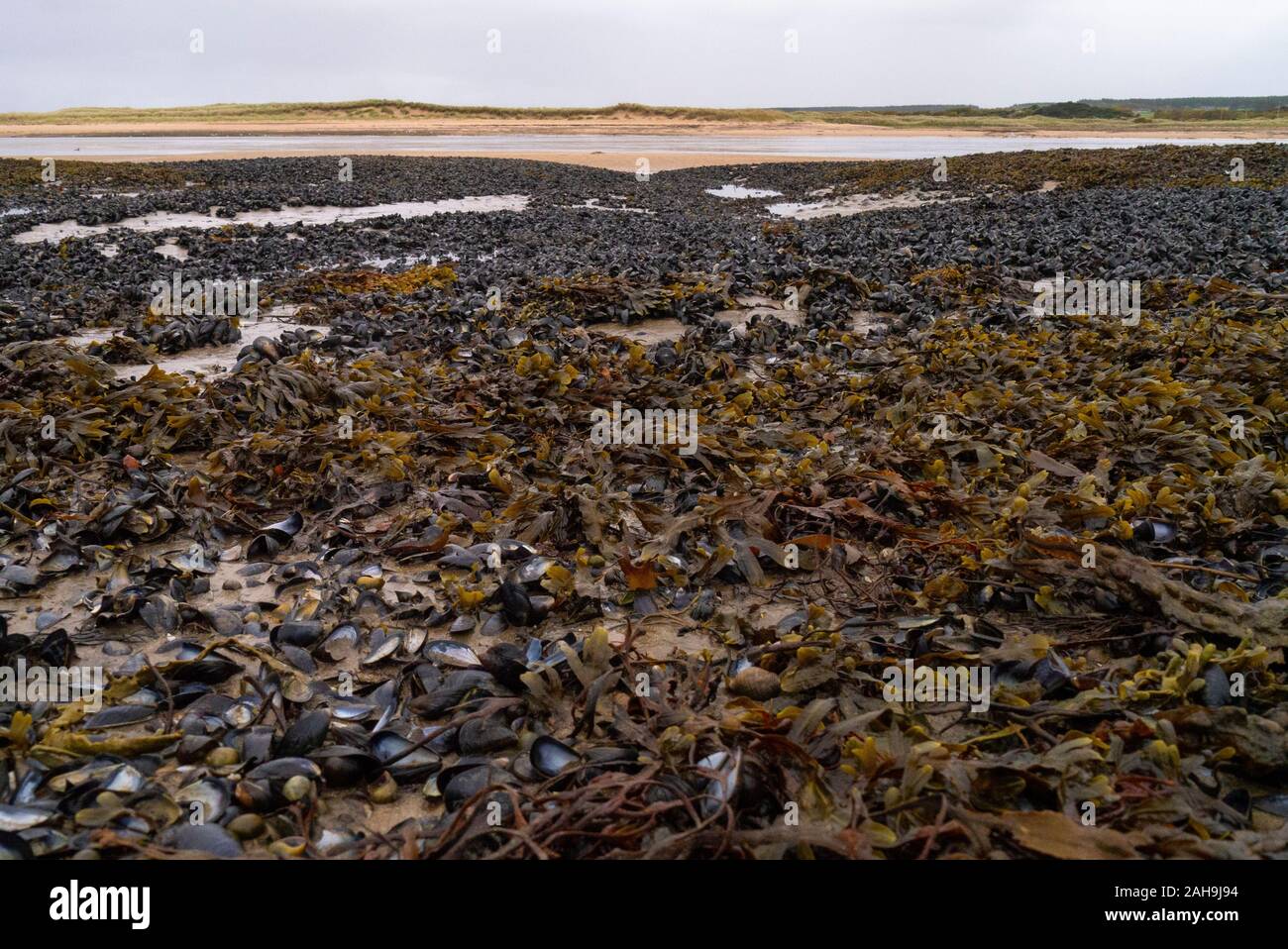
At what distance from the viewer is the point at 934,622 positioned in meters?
2.64

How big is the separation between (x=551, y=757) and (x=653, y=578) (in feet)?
3.23

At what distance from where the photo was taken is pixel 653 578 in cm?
297

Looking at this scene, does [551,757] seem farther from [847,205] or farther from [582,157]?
[582,157]

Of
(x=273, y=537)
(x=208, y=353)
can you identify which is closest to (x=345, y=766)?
(x=273, y=537)

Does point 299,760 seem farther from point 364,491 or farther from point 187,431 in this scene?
point 187,431

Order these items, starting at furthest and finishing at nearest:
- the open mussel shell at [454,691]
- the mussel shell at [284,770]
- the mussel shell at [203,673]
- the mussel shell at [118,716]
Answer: the mussel shell at [203,673] → the open mussel shell at [454,691] → the mussel shell at [118,716] → the mussel shell at [284,770]

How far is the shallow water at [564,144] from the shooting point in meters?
33.5

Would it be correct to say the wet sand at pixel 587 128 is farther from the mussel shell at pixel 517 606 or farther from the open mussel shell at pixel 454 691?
the open mussel shell at pixel 454 691

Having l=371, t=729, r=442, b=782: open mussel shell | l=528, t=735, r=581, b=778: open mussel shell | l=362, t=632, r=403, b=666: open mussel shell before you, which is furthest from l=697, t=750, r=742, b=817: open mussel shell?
l=362, t=632, r=403, b=666: open mussel shell

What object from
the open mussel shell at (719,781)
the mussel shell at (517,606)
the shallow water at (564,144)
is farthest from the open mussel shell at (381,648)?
the shallow water at (564,144)

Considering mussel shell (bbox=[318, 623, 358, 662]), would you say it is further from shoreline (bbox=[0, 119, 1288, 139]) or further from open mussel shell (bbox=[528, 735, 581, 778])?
shoreline (bbox=[0, 119, 1288, 139])

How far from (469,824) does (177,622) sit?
1620 millimetres

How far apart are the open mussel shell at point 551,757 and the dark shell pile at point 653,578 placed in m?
0.01
